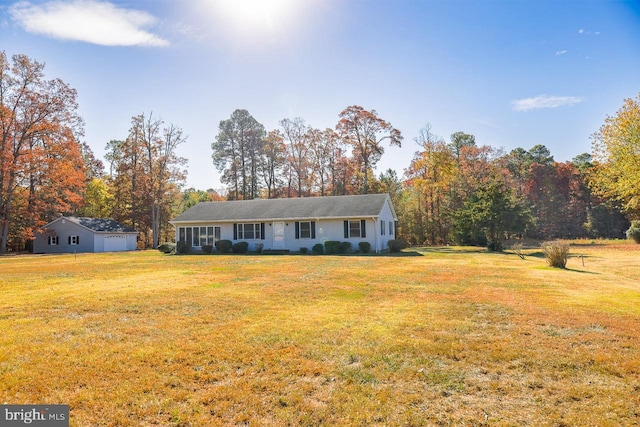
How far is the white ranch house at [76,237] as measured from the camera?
3684 cm

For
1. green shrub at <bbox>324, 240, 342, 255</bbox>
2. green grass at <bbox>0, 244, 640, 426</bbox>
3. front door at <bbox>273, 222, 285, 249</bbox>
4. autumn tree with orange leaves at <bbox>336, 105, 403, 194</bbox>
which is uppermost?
autumn tree with orange leaves at <bbox>336, 105, 403, 194</bbox>

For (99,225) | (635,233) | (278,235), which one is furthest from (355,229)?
(99,225)

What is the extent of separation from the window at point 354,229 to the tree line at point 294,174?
8442 millimetres

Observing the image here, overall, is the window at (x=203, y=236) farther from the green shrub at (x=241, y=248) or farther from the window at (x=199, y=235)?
the green shrub at (x=241, y=248)

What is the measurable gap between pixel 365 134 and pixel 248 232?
18930 mm

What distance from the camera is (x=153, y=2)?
11344 mm

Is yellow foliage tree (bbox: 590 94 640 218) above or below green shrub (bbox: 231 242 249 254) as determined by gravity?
above

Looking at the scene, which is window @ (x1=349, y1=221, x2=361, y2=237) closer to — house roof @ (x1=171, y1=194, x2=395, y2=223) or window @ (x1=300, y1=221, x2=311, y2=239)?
house roof @ (x1=171, y1=194, x2=395, y2=223)

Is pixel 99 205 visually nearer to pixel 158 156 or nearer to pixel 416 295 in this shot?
pixel 158 156

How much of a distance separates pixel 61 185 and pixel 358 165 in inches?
1179

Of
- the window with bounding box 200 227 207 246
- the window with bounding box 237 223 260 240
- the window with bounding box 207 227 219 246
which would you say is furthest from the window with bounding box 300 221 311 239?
the window with bounding box 200 227 207 246

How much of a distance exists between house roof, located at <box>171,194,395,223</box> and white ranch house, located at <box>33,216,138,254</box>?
11.8m

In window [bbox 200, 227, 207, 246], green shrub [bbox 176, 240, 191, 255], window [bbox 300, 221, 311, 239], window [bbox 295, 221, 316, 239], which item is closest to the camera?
window [bbox 295, 221, 316, 239]

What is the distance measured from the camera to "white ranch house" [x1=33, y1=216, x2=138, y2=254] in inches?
1451
